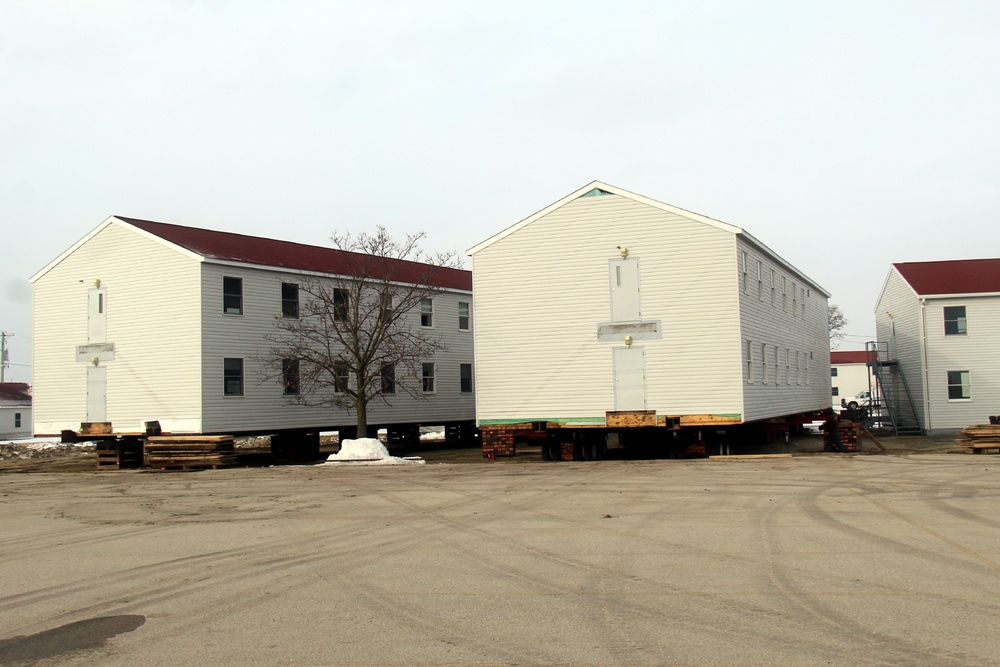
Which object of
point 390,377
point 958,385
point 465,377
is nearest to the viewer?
point 390,377

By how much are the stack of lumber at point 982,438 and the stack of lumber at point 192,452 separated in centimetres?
2240

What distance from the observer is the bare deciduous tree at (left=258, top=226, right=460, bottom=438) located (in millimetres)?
33375

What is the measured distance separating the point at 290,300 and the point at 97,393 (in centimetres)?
733

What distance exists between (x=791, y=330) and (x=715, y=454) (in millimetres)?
9144

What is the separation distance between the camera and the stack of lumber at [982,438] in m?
27.9

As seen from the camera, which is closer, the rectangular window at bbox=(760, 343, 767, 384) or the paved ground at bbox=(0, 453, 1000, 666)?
the paved ground at bbox=(0, 453, 1000, 666)

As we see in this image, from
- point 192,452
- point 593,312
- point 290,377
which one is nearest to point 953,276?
point 593,312

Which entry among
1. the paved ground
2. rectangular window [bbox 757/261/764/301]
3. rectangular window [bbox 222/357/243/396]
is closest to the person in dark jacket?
rectangular window [bbox 757/261/764/301]

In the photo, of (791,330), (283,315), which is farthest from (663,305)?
(283,315)

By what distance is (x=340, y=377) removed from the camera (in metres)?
34.4

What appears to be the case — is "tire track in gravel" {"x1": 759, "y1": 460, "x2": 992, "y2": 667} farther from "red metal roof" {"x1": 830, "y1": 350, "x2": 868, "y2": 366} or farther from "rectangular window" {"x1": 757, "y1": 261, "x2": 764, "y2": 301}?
"red metal roof" {"x1": 830, "y1": 350, "x2": 868, "y2": 366}

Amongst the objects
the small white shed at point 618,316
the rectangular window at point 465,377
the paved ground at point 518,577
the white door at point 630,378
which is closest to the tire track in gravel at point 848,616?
the paved ground at point 518,577

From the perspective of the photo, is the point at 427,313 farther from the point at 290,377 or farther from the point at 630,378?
the point at 630,378

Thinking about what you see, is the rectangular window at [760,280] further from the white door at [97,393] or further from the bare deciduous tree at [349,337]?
the white door at [97,393]
